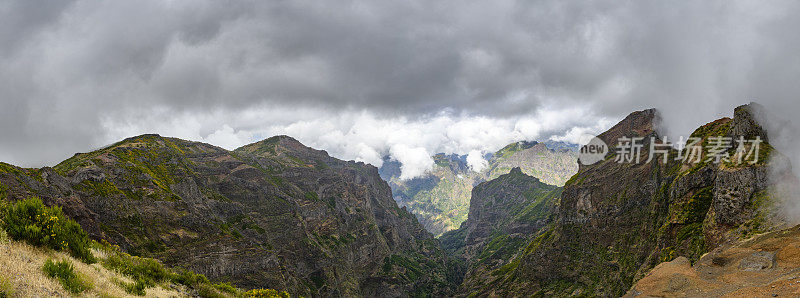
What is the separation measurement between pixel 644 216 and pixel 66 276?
147091 mm

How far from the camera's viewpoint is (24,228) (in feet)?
47.9

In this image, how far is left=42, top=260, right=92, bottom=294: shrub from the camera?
1276 centimetres

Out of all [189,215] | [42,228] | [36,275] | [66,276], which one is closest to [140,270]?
→ [42,228]

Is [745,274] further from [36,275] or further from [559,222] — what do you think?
[559,222]

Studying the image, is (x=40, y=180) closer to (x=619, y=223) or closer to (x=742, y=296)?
(x=742, y=296)

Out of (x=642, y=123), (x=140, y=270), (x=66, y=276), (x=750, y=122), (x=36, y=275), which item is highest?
(x=642, y=123)

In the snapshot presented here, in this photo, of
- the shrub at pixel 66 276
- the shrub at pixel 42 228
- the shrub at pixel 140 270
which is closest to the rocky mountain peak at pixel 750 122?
the shrub at pixel 140 270

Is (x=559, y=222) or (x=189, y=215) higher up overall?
(x=189, y=215)

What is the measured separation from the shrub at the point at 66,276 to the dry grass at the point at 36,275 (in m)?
0.23

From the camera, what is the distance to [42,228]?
50.8 feet

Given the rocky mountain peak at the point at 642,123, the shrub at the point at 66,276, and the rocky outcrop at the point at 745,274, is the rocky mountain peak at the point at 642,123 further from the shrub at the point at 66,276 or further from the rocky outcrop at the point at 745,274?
the shrub at the point at 66,276

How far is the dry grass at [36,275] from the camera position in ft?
36.0

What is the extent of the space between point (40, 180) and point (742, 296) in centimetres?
12785

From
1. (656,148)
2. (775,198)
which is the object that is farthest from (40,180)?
(656,148)
